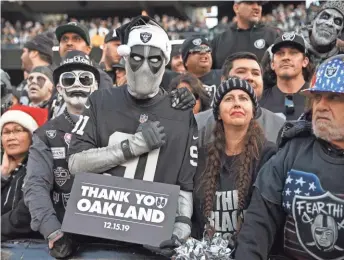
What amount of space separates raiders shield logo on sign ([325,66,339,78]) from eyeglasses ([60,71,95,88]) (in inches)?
74.3

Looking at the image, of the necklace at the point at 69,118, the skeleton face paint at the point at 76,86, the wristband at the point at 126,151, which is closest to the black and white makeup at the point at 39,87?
the skeleton face paint at the point at 76,86

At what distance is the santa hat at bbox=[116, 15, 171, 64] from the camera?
3.82 m

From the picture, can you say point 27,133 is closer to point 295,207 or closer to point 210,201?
point 210,201

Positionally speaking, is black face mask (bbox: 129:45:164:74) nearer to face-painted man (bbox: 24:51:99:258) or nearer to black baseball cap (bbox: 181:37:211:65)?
face-painted man (bbox: 24:51:99:258)

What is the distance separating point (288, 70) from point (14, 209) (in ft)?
7.89

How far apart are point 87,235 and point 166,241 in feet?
1.53

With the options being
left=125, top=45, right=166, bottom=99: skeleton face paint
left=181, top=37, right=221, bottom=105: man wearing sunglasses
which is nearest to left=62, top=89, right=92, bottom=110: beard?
left=125, top=45, right=166, bottom=99: skeleton face paint

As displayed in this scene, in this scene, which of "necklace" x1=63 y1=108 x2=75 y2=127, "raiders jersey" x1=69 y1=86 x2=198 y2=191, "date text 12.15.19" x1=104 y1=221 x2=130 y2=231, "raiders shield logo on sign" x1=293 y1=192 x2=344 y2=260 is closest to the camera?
"raiders shield logo on sign" x1=293 y1=192 x2=344 y2=260

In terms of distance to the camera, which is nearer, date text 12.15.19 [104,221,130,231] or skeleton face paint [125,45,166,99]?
A: date text 12.15.19 [104,221,130,231]

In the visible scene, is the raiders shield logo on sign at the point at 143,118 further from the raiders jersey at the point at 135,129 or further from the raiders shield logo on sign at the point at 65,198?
the raiders shield logo on sign at the point at 65,198

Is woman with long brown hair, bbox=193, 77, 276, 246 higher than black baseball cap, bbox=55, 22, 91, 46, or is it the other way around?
black baseball cap, bbox=55, 22, 91, 46

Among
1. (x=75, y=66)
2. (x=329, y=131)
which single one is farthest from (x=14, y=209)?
(x=329, y=131)

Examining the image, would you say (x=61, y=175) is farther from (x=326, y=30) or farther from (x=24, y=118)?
(x=326, y=30)

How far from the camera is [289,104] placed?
5012 millimetres
